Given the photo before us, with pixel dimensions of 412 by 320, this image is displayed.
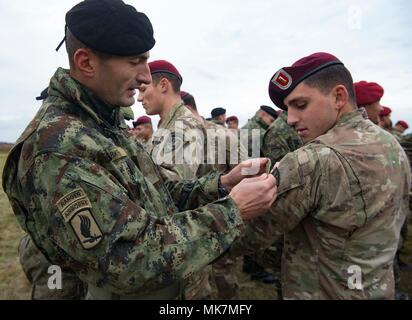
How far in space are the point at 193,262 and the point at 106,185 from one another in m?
0.50

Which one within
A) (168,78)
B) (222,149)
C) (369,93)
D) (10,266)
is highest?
(369,93)

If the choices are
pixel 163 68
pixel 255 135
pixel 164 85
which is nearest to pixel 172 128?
pixel 164 85

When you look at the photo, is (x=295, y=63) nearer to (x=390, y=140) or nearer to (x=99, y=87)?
(x=390, y=140)

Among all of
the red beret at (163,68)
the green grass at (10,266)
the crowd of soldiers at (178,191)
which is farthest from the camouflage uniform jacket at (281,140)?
the green grass at (10,266)

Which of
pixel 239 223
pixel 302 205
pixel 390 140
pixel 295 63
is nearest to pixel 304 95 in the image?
pixel 295 63

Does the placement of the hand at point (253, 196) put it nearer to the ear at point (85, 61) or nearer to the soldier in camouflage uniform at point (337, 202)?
the soldier in camouflage uniform at point (337, 202)

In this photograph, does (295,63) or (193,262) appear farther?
(295,63)

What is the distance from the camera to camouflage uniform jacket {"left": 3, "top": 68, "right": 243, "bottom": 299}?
1431mm

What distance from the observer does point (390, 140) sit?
2139mm

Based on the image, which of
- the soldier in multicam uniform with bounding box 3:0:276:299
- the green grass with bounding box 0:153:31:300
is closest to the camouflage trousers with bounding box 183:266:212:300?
the soldier in multicam uniform with bounding box 3:0:276:299

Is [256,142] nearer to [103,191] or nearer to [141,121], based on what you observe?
[141,121]

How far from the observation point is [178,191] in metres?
2.43

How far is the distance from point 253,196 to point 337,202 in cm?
51
